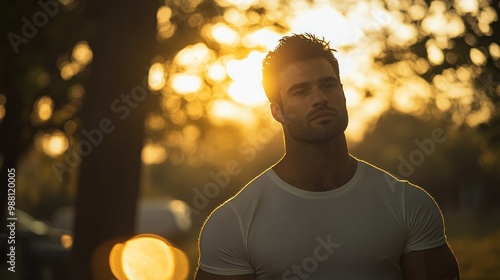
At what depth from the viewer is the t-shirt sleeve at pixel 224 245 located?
4.91 meters

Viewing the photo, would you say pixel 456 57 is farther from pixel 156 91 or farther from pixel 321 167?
pixel 156 91

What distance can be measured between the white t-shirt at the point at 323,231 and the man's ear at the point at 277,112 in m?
0.40

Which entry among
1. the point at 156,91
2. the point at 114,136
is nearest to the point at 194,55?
the point at 156,91

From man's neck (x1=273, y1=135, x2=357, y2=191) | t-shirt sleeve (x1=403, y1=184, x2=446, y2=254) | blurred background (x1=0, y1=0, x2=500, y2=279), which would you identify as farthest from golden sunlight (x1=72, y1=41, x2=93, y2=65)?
t-shirt sleeve (x1=403, y1=184, x2=446, y2=254)

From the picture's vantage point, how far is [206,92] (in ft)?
85.5

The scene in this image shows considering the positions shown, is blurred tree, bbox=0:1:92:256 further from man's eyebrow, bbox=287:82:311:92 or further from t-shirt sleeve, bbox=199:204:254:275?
t-shirt sleeve, bbox=199:204:254:275

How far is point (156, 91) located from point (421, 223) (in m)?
21.3

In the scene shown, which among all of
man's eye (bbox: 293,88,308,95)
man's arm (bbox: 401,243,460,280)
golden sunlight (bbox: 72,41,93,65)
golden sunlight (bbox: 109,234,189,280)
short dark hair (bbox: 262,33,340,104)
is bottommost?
golden sunlight (bbox: 109,234,189,280)

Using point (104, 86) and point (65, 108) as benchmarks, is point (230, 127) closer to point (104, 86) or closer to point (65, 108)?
point (65, 108)

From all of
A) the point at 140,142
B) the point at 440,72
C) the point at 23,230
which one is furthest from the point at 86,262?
the point at 23,230

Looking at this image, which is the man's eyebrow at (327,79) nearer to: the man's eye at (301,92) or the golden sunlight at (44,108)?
the man's eye at (301,92)

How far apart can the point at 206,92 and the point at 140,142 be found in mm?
13679

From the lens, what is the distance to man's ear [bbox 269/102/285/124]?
5.21 meters


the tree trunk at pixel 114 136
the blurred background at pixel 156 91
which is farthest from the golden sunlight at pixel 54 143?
the tree trunk at pixel 114 136
